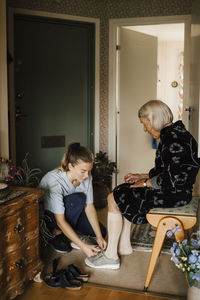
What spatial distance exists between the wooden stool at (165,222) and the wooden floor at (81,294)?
0.37 ft

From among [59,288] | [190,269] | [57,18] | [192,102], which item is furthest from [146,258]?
[57,18]

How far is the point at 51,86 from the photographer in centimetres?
427

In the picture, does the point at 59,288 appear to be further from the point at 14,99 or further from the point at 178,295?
the point at 14,99

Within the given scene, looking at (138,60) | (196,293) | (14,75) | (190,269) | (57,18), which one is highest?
(57,18)

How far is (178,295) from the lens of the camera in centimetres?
215

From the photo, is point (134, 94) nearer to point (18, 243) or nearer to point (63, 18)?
point (63, 18)

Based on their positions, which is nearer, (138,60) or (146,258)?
(146,258)

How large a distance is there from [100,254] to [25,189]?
0.74 metres

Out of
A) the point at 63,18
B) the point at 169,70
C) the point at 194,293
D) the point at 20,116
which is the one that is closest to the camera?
the point at 194,293

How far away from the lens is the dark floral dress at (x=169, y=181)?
2152 mm

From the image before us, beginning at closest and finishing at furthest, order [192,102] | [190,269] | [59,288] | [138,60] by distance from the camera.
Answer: [190,269], [59,288], [192,102], [138,60]

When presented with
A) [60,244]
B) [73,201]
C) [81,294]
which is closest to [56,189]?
[73,201]

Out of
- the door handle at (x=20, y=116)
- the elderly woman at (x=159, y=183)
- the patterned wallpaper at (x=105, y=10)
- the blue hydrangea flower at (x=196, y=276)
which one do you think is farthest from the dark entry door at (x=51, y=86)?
the blue hydrangea flower at (x=196, y=276)

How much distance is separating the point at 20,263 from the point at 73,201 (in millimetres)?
768
